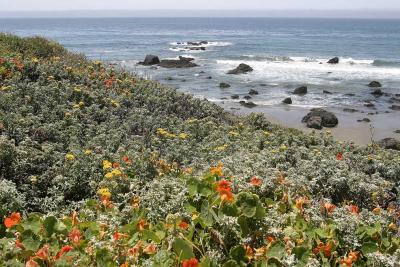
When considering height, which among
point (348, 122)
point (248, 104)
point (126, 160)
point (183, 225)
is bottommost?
point (348, 122)

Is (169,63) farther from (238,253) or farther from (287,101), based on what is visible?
(238,253)

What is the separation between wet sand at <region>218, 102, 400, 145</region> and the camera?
20938mm

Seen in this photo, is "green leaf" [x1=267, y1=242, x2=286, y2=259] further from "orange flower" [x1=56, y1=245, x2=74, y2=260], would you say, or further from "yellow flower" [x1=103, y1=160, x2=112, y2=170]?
"yellow flower" [x1=103, y1=160, x2=112, y2=170]

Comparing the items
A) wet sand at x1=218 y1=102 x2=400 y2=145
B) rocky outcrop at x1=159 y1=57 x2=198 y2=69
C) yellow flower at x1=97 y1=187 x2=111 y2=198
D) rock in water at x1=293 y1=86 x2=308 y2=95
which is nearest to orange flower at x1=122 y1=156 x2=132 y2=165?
yellow flower at x1=97 y1=187 x2=111 y2=198

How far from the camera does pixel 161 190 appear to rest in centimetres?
443

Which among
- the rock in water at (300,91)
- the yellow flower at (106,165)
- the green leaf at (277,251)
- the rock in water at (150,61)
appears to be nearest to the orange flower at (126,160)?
the yellow flower at (106,165)

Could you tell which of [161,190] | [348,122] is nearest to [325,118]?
[348,122]

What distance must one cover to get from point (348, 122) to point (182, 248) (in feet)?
73.0

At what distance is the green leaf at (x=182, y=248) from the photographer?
123 inches

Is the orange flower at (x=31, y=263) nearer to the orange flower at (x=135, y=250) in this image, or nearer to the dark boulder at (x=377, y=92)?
the orange flower at (x=135, y=250)

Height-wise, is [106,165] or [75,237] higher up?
[75,237]

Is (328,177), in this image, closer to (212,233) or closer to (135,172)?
(135,172)

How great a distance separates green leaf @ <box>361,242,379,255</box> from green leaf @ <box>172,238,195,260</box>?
4.82 ft

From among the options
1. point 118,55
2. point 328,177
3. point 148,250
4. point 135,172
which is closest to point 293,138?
point 328,177
